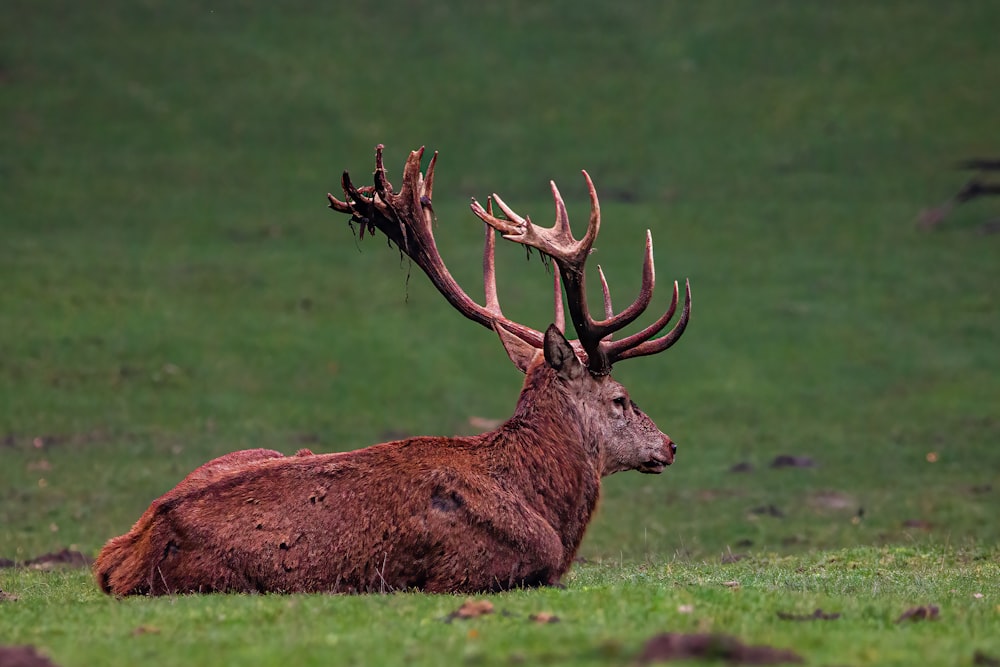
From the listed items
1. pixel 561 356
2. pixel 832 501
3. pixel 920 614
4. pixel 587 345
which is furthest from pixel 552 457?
pixel 832 501

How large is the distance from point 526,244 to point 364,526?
2.64 m

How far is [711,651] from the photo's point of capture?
7352mm

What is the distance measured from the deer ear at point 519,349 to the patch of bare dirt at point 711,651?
4.81 meters

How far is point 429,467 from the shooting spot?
10.6 m

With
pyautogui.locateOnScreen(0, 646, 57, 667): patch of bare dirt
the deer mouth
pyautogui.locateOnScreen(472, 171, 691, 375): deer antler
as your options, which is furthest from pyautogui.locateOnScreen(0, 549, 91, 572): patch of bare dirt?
pyautogui.locateOnScreen(0, 646, 57, 667): patch of bare dirt

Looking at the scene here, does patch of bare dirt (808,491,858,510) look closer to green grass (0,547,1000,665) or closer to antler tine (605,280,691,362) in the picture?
green grass (0,547,1000,665)

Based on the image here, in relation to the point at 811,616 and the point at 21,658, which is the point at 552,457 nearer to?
the point at 811,616

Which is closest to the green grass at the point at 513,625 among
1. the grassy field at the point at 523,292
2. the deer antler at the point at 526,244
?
the grassy field at the point at 523,292

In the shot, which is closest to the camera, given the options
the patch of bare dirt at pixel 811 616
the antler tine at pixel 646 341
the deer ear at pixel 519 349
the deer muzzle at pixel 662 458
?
the patch of bare dirt at pixel 811 616

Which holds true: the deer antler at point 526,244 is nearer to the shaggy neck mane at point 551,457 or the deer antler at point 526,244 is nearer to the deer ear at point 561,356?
the deer ear at point 561,356

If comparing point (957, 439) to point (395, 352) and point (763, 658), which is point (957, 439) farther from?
point (763, 658)

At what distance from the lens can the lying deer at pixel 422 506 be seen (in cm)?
1020

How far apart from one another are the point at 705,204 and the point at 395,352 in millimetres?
14932

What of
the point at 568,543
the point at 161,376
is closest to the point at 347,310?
the point at 161,376
